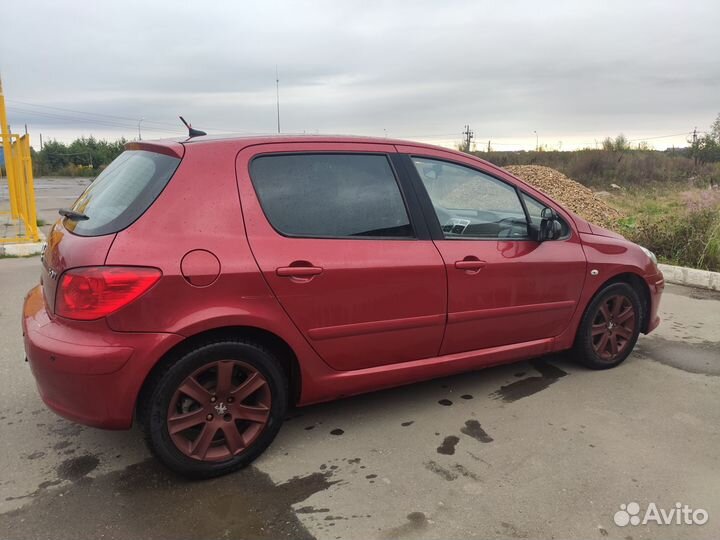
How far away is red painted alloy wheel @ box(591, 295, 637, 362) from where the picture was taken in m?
4.12

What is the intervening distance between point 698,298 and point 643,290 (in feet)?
9.20

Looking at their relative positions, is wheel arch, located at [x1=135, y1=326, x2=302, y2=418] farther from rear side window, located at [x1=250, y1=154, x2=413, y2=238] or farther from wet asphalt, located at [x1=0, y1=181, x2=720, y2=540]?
rear side window, located at [x1=250, y1=154, x2=413, y2=238]

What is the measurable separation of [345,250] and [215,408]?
3.41 ft

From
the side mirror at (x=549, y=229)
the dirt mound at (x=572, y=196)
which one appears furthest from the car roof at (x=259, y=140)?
the dirt mound at (x=572, y=196)

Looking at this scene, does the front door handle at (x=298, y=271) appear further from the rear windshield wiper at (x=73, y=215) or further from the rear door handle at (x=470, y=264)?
the rear windshield wiper at (x=73, y=215)

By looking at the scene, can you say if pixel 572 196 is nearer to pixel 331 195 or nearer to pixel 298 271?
pixel 331 195

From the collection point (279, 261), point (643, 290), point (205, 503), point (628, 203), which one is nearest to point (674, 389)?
point (643, 290)

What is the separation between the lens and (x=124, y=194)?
2.78 meters

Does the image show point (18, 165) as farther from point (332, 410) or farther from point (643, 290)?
point (643, 290)

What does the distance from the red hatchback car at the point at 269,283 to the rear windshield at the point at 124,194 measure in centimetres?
1

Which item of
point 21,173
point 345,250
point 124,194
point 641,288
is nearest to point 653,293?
point 641,288

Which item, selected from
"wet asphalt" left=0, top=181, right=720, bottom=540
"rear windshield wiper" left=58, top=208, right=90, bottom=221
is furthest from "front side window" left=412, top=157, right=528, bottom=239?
"rear windshield wiper" left=58, top=208, right=90, bottom=221

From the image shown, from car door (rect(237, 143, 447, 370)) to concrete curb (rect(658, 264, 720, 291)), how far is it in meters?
5.25

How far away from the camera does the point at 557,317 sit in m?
3.86
